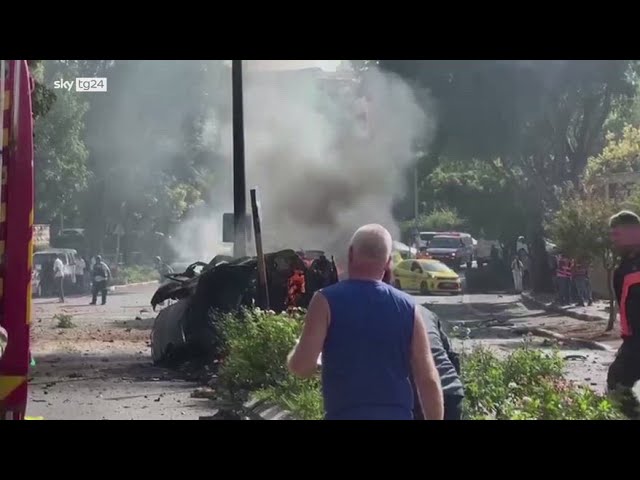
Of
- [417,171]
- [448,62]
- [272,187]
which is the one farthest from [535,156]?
[272,187]

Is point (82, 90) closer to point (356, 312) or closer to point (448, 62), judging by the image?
point (448, 62)

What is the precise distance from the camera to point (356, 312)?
387cm

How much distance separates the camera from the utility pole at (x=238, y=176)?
8.53 m

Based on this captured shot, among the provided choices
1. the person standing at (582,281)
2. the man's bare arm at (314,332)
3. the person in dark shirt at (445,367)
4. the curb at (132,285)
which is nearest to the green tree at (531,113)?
the person standing at (582,281)

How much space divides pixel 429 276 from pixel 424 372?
3.07 m

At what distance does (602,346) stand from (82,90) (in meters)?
3.37

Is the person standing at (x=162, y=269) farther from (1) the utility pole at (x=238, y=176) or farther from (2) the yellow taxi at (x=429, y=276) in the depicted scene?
(2) the yellow taxi at (x=429, y=276)

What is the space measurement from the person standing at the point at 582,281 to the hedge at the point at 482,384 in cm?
46

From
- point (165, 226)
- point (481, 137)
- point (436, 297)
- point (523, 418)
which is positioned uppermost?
point (481, 137)

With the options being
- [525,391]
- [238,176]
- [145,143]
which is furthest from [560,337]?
[238,176]

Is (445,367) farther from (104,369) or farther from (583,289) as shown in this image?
(104,369)

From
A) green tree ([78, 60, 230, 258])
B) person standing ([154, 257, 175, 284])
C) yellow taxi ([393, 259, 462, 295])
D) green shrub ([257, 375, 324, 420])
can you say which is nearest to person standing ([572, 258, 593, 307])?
yellow taxi ([393, 259, 462, 295])

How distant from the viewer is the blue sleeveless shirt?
3877 mm

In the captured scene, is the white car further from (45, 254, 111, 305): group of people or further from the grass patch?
the grass patch
